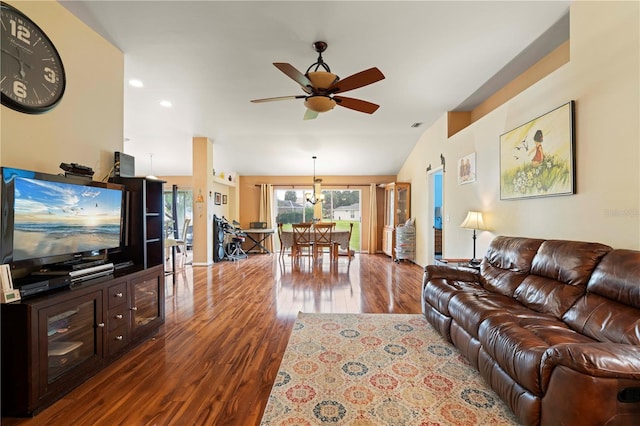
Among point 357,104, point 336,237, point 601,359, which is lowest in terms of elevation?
point 601,359

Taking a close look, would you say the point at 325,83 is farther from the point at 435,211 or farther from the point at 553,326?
the point at 435,211

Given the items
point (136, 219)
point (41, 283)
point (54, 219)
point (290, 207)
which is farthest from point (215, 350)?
point (290, 207)

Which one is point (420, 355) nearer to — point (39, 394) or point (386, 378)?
point (386, 378)

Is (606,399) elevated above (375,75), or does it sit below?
below

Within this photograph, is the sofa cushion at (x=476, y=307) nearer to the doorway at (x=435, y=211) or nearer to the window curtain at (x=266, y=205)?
the doorway at (x=435, y=211)

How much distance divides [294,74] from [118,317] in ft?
8.04

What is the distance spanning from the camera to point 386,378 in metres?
1.98

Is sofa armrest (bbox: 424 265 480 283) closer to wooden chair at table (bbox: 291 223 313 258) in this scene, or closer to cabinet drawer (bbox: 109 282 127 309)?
cabinet drawer (bbox: 109 282 127 309)

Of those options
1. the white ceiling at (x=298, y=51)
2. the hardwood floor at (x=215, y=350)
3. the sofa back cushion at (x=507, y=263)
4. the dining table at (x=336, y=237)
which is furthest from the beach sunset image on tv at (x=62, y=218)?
the dining table at (x=336, y=237)

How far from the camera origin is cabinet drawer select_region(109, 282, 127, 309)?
216 cm

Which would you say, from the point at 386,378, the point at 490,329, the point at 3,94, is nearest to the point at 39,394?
the point at 3,94

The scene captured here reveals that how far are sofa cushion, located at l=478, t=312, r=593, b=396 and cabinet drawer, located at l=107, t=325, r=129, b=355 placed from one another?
263 cm

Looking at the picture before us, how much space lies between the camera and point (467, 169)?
13.9 feet

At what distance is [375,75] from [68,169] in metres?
2.56
